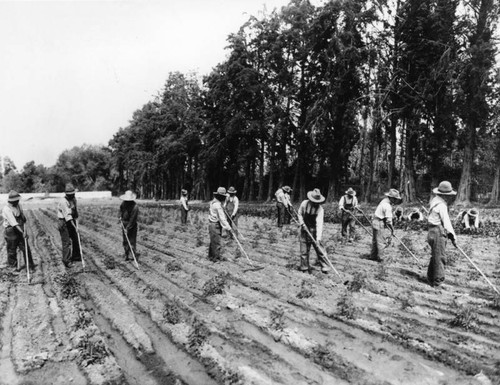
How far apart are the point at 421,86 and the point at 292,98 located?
37.3ft

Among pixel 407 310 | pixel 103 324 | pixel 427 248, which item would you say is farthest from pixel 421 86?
pixel 103 324

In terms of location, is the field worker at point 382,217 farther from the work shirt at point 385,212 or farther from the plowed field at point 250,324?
the plowed field at point 250,324

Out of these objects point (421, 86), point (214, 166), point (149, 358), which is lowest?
point (149, 358)

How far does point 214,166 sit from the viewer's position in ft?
145

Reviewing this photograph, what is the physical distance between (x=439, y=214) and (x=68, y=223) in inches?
344

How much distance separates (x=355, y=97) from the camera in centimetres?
2997

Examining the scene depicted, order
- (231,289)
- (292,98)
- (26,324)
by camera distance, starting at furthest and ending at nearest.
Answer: (292,98)
(231,289)
(26,324)

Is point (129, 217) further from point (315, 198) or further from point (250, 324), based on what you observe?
point (250, 324)

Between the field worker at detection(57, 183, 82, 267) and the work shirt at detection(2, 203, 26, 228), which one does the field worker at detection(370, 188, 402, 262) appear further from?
the work shirt at detection(2, 203, 26, 228)

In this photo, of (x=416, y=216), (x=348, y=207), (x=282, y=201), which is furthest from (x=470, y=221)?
(x=282, y=201)

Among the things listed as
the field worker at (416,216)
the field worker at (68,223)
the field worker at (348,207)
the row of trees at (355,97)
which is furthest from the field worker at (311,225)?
the row of trees at (355,97)

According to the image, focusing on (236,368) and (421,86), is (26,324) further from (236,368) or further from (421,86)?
(421,86)

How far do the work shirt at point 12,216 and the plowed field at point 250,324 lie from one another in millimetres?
1182

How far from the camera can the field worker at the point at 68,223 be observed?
Answer: 10367 mm
